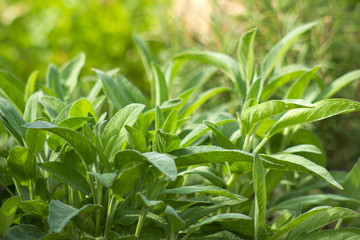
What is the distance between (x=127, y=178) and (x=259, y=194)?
225mm

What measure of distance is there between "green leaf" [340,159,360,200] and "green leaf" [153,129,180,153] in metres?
0.42

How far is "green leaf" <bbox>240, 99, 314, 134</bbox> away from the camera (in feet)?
2.36

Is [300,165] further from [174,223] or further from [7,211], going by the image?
[7,211]

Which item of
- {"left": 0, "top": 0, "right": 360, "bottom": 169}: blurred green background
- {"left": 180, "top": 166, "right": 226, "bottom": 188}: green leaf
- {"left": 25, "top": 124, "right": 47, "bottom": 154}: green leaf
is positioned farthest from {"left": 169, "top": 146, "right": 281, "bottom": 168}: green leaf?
{"left": 0, "top": 0, "right": 360, "bottom": 169}: blurred green background

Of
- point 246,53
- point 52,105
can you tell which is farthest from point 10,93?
point 246,53

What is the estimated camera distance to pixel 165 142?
750 millimetres

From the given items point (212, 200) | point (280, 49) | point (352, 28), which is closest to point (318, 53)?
point (352, 28)

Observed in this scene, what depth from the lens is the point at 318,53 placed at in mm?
1784

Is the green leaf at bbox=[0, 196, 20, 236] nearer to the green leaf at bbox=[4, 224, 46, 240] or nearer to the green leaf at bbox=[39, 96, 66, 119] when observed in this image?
the green leaf at bbox=[4, 224, 46, 240]

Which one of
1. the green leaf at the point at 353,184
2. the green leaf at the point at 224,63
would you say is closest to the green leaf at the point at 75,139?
the green leaf at the point at 224,63

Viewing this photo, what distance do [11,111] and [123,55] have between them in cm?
268

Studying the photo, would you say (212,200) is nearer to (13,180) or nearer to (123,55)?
(13,180)

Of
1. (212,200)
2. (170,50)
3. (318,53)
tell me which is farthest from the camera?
(170,50)

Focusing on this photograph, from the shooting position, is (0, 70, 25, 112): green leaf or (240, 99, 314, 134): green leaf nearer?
(240, 99, 314, 134): green leaf
